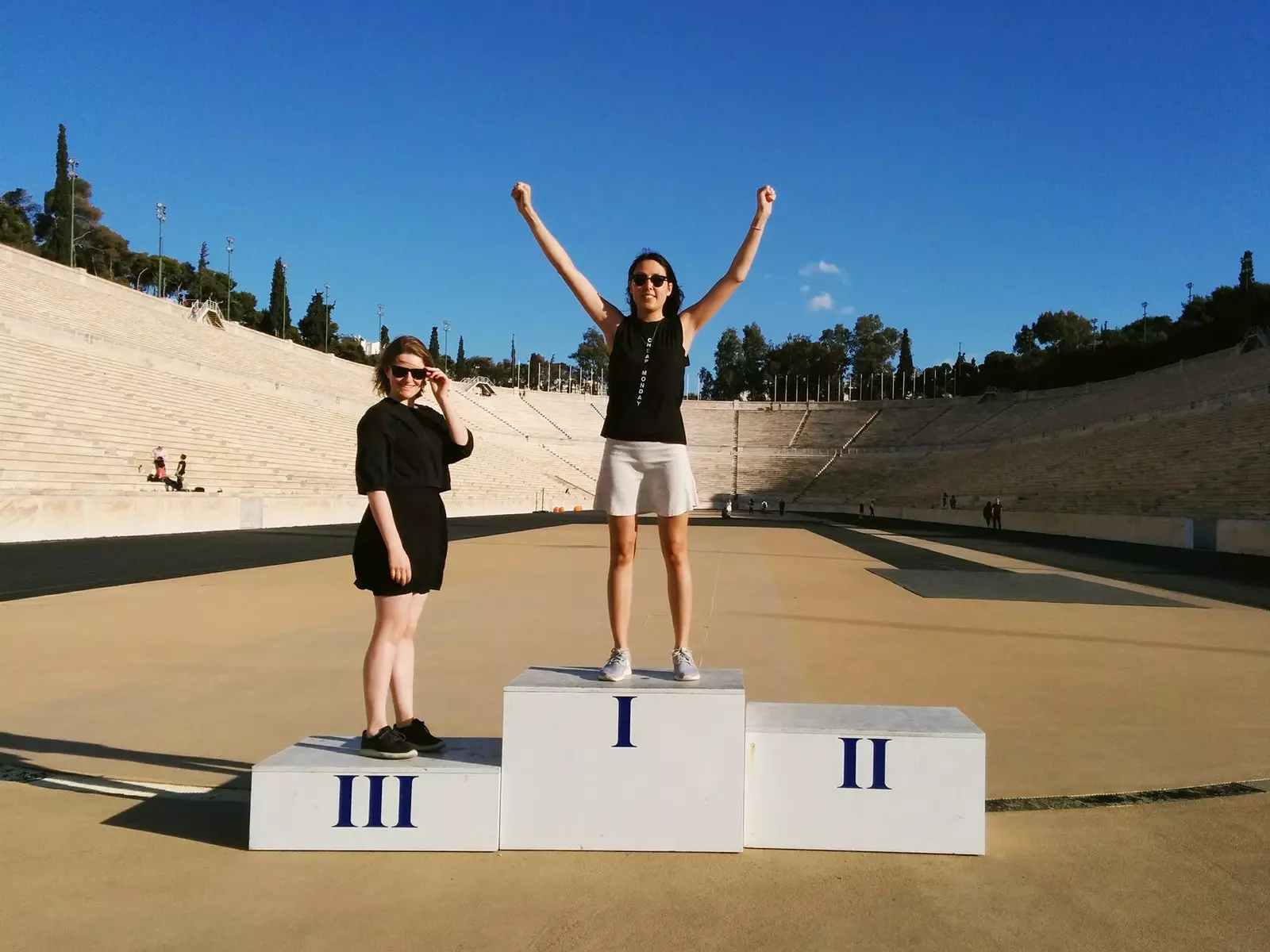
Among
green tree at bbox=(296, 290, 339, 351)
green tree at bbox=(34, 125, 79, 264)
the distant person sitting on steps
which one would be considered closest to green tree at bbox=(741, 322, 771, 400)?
green tree at bbox=(296, 290, 339, 351)

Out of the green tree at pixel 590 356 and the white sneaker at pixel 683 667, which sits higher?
the green tree at pixel 590 356

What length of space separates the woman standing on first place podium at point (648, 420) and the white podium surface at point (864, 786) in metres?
→ 0.51

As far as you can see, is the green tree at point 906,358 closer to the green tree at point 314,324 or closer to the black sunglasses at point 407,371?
the green tree at point 314,324

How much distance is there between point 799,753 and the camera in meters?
3.37

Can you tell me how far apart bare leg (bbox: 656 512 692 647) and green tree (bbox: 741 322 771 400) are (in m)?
133

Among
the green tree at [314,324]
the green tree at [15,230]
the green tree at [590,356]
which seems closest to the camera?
the green tree at [15,230]

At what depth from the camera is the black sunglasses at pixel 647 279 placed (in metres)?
3.80

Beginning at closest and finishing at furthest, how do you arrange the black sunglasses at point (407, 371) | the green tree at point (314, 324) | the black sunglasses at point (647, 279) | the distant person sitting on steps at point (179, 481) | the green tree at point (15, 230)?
1. the black sunglasses at point (407, 371)
2. the black sunglasses at point (647, 279)
3. the distant person sitting on steps at point (179, 481)
4. the green tree at point (15, 230)
5. the green tree at point (314, 324)

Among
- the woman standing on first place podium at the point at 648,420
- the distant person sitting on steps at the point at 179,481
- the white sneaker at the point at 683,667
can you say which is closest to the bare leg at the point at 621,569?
the woman standing on first place podium at the point at 648,420

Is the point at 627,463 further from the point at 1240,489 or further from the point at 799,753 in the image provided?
the point at 1240,489

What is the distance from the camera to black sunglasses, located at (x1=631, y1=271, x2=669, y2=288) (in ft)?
12.5

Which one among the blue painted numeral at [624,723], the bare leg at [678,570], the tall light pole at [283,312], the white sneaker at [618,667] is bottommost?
the blue painted numeral at [624,723]

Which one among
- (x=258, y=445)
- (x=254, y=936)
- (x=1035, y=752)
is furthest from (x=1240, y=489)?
(x=258, y=445)

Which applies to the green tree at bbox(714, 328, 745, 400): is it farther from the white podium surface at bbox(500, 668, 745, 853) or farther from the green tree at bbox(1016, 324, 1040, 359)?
the white podium surface at bbox(500, 668, 745, 853)
